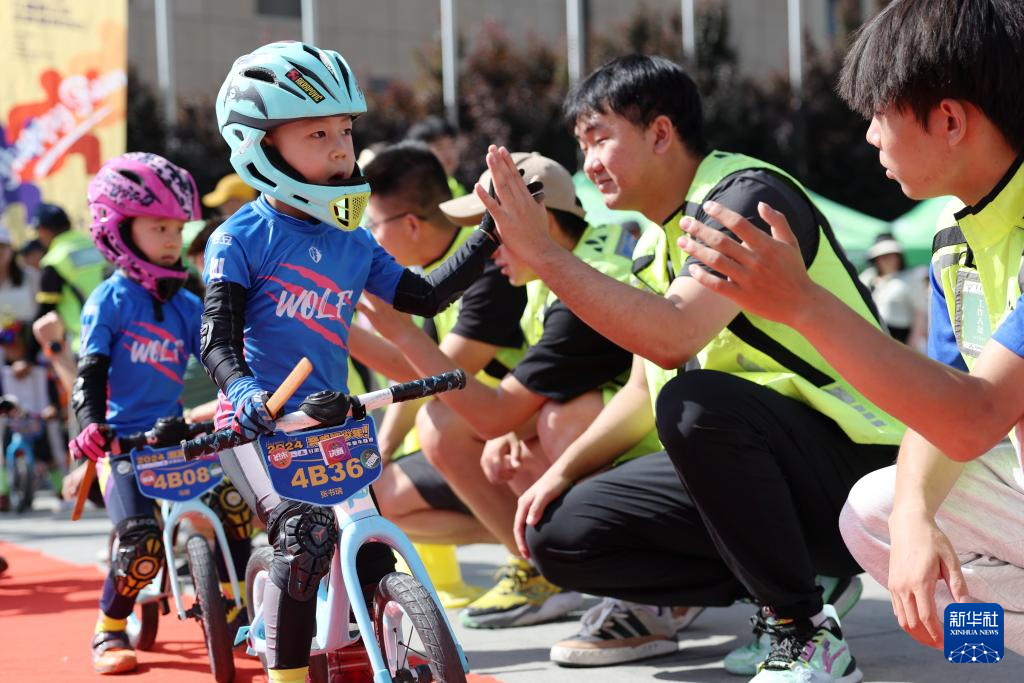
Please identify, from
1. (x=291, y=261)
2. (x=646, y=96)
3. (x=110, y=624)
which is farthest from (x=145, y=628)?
(x=646, y=96)

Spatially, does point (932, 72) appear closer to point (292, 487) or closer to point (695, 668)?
point (292, 487)

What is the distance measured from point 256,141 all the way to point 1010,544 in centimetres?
181

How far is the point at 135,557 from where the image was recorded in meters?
3.68

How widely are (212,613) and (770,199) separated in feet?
6.11

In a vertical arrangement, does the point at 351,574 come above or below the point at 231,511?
above

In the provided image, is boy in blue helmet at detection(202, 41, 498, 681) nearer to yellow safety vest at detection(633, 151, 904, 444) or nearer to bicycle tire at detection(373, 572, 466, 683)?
bicycle tire at detection(373, 572, 466, 683)

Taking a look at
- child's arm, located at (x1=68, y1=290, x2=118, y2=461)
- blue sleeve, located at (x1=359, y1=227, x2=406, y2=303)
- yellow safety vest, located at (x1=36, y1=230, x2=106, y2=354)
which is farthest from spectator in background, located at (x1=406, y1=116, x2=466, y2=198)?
blue sleeve, located at (x1=359, y1=227, x2=406, y2=303)

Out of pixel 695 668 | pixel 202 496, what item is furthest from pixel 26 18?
pixel 695 668

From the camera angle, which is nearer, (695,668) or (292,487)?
(292,487)

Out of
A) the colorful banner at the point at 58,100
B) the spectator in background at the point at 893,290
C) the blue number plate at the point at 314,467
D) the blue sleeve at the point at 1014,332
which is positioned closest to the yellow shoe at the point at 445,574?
the blue number plate at the point at 314,467

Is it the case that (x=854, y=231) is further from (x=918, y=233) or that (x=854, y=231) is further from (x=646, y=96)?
(x=646, y=96)

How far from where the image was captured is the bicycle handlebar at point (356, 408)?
2.42 m

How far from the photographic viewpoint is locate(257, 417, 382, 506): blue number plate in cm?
264

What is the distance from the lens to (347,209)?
2822mm
